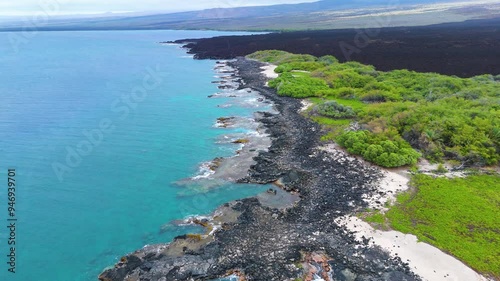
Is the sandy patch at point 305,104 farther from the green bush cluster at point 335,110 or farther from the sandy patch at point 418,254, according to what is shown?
the sandy patch at point 418,254

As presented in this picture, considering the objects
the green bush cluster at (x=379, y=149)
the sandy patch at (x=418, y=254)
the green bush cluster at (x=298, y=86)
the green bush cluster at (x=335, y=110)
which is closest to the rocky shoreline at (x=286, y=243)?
the sandy patch at (x=418, y=254)

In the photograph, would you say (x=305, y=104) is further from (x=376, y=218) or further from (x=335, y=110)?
(x=376, y=218)

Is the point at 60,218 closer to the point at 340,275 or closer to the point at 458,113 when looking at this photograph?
the point at 340,275

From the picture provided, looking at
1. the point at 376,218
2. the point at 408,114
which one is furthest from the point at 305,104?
the point at 376,218

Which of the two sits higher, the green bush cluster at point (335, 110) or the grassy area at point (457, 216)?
the green bush cluster at point (335, 110)

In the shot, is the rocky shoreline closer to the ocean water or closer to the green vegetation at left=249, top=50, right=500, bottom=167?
the ocean water

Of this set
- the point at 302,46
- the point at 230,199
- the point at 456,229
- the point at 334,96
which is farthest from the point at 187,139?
the point at 302,46

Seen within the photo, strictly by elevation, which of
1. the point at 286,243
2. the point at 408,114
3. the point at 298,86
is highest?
the point at 408,114
